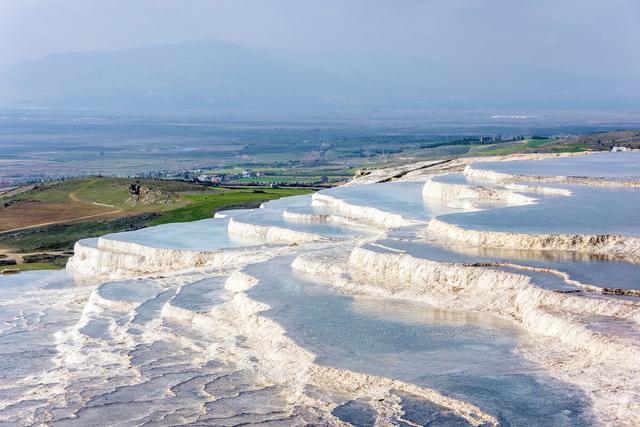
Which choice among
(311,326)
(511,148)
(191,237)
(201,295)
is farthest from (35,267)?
(511,148)

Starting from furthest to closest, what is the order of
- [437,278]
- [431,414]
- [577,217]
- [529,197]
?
[529,197] < [577,217] < [437,278] < [431,414]

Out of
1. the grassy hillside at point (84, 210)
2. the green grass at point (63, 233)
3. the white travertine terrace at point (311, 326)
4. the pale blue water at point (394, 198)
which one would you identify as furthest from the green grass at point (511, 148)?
the white travertine terrace at point (311, 326)

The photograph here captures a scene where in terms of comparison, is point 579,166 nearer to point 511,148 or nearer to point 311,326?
point 311,326

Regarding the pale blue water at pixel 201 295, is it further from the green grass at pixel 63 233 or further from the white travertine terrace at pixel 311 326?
the green grass at pixel 63 233

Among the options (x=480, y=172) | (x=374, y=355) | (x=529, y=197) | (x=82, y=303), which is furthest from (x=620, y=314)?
(x=480, y=172)

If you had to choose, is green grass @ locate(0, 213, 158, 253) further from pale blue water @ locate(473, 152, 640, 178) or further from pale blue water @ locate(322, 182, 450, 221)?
pale blue water @ locate(473, 152, 640, 178)

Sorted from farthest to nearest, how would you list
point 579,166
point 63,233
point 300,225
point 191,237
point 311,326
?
point 63,233 → point 579,166 → point 191,237 → point 300,225 → point 311,326

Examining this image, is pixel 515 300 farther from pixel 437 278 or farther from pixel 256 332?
pixel 256 332

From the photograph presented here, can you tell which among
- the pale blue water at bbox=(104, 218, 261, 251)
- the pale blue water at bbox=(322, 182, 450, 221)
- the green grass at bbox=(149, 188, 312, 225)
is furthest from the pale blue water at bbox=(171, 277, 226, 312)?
the green grass at bbox=(149, 188, 312, 225)
